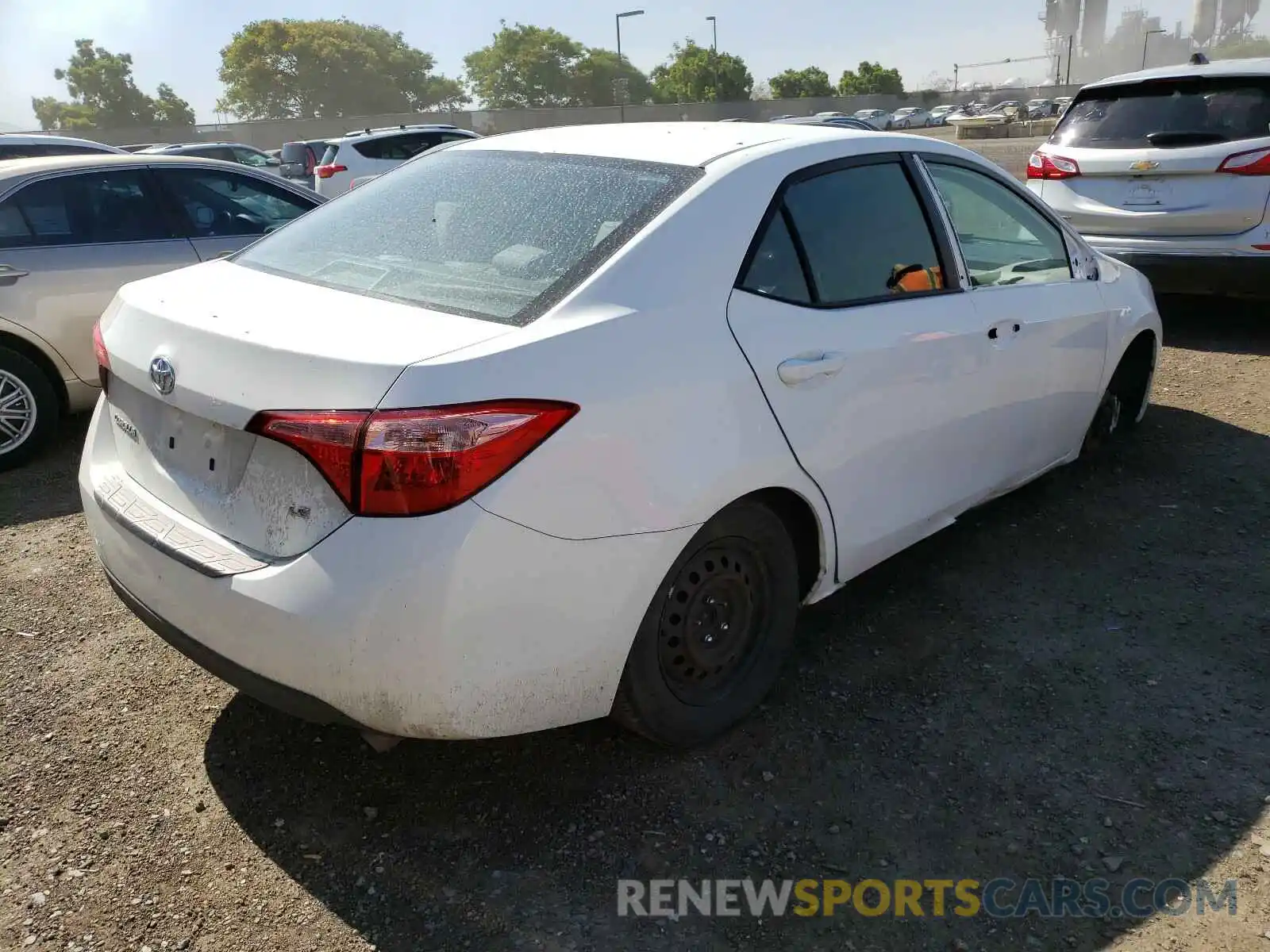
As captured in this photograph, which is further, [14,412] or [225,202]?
[225,202]

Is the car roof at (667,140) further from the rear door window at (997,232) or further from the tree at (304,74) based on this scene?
the tree at (304,74)

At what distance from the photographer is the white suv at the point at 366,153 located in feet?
47.8

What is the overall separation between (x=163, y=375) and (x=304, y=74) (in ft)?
328

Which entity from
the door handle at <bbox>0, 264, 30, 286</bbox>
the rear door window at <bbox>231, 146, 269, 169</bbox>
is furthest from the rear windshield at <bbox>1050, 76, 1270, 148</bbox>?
the rear door window at <bbox>231, 146, 269, 169</bbox>

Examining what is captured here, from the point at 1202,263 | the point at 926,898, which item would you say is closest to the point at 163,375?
the point at 926,898

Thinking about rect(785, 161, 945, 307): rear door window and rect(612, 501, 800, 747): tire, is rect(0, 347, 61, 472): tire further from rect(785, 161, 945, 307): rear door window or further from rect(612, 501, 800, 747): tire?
rect(785, 161, 945, 307): rear door window

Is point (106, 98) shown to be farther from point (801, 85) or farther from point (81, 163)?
point (81, 163)

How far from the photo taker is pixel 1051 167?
7.21 metres

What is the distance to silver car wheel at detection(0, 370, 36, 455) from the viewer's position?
506cm

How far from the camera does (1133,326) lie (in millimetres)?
4555

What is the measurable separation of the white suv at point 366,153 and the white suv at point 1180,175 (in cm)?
938

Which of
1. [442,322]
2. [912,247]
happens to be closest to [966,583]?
[912,247]

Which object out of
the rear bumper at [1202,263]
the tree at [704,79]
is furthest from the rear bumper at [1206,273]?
the tree at [704,79]

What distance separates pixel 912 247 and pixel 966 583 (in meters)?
1.32
